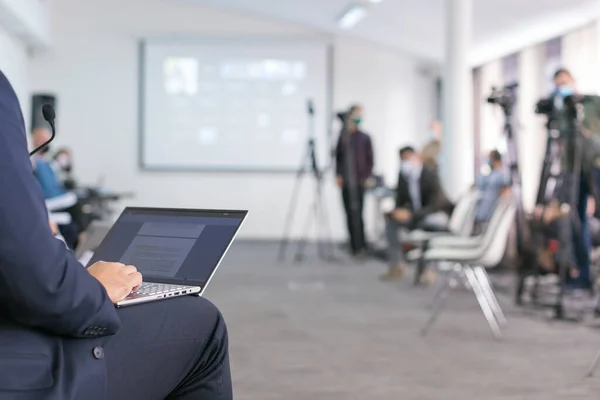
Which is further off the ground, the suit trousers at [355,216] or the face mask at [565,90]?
the face mask at [565,90]

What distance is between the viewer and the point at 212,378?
163cm

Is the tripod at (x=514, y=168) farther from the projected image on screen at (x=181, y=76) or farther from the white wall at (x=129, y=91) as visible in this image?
the projected image on screen at (x=181, y=76)

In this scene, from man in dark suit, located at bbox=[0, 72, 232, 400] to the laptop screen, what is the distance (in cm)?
10

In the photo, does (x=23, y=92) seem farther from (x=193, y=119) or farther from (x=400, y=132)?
(x=400, y=132)

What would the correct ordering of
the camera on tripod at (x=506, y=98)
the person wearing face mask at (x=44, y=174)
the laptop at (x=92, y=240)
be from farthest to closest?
the person wearing face mask at (x=44, y=174)
the camera on tripod at (x=506, y=98)
the laptop at (x=92, y=240)

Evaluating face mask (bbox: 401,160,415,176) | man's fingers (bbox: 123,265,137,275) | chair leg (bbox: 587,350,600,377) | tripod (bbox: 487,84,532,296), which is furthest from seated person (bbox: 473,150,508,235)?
man's fingers (bbox: 123,265,137,275)

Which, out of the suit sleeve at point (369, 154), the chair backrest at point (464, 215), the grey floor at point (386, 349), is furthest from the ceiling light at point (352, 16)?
the grey floor at point (386, 349)

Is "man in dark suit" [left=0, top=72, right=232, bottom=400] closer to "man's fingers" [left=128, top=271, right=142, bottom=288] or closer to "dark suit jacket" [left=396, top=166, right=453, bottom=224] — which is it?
"man's fingers" [left=128, top=271, right=142, bottom=288]

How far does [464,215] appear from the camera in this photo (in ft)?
20.1

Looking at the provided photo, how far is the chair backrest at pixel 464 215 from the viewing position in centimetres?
584

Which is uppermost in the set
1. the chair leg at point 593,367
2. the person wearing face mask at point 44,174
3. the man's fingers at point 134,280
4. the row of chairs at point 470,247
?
the person wearing face mask at point 44,174

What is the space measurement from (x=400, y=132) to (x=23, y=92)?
212 inches

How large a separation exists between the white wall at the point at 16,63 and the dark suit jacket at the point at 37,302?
852 centimetres

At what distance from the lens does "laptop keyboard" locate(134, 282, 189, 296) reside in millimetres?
1611
